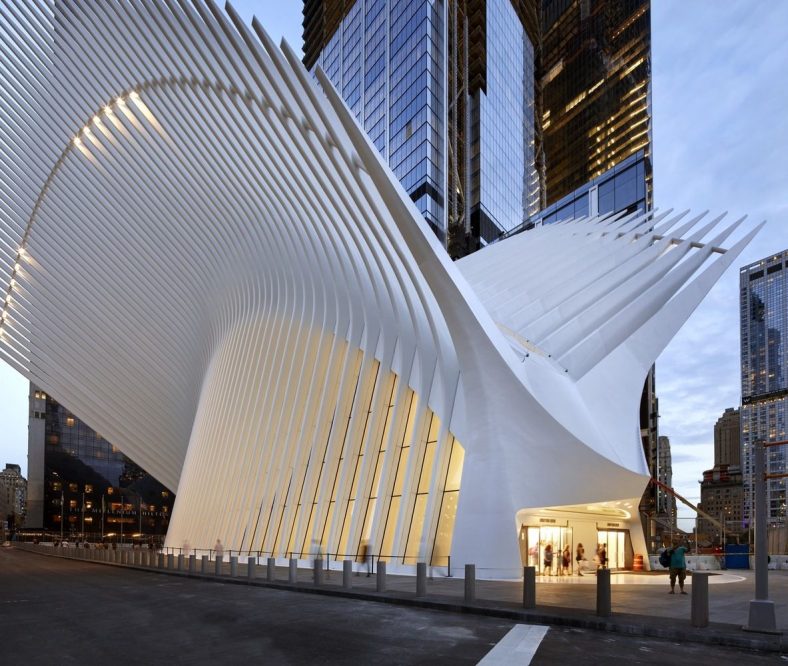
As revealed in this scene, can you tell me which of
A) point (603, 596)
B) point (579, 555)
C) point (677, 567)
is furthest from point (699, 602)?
point (579, 555)

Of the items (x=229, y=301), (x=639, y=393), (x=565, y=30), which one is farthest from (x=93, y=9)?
(x=565, y=30)

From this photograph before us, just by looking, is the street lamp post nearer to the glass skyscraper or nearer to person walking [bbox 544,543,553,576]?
person walking [bbox 544,543,553,576]

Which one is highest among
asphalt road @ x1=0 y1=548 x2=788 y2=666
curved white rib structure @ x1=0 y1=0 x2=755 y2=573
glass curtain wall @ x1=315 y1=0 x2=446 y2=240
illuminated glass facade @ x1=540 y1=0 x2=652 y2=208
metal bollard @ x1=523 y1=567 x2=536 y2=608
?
illuminated glass facade @ x1=540 y1=0 x2=652 y2=208

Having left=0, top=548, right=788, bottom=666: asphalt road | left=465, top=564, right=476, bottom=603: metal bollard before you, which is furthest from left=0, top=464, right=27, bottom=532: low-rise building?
left=465, top=564, right=476, bottom=603: metal bollard

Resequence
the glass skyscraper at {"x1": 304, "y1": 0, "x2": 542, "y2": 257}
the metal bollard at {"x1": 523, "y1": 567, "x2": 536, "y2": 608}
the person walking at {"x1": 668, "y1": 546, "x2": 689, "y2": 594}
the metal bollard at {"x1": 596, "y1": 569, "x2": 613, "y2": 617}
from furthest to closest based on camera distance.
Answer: the glass skyscraper at {"x1": 304, "y1": 0, "x2": 542, "y2": 257}, the person walking at {"x1": 668, "y1": 546, "x2": 689, "y2": 594}, the metal bollard at {"x1": 523, "y1": 567, "x2": 536, "y2": 608}, the metal bollard at {"x1": 596, "y1": 569, "x2": 613, "y2": 617}

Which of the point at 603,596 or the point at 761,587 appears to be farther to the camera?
the point at 603,596

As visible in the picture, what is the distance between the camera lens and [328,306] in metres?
27.0

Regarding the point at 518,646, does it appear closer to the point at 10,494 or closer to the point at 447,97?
the point at 447,97

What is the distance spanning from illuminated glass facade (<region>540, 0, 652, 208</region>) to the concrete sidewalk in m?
82.0

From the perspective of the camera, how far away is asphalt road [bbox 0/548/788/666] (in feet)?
25.5

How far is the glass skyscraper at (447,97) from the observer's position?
240ft

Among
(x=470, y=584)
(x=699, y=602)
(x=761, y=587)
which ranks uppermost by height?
(x=761, y=587)

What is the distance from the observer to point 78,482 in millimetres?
111312

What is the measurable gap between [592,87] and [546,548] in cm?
10372
